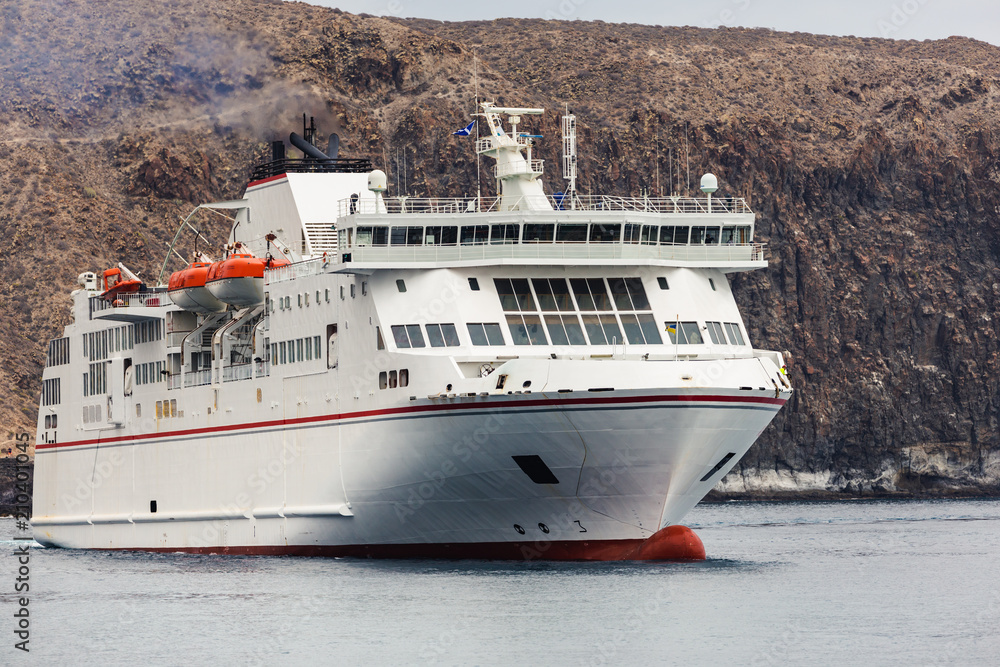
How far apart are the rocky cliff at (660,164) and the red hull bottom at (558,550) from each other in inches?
2236

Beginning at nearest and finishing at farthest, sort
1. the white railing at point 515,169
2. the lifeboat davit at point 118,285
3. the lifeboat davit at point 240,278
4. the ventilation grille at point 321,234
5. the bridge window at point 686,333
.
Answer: the bridge window at point 686,333 → the white railing at point 515,169 → the lifeboat davit at point 240,278 → the ventilation grille at point 321,234 → the lifeboat davit at point 118,285

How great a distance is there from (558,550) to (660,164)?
7547 cm

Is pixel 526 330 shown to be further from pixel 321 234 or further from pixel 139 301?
pixel 139 301

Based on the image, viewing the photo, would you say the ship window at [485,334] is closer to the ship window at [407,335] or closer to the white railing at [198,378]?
the ship window at [407,335]

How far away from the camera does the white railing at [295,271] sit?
42938 mm

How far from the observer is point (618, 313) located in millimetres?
40000

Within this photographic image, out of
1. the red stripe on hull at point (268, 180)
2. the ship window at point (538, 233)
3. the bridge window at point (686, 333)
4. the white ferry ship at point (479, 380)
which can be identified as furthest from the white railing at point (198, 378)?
the bridge window at point (686, 333)

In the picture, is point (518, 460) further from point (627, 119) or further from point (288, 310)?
point (627, 119)

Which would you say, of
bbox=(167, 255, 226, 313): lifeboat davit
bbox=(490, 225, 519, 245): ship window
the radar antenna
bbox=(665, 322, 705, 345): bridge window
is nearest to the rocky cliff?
bbox=(167, 255, 226, 313): lifeboat davit

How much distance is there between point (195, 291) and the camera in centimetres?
4641

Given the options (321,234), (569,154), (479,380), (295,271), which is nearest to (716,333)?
(569,154)

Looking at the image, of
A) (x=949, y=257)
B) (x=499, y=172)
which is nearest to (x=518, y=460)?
(x=499, y=172)

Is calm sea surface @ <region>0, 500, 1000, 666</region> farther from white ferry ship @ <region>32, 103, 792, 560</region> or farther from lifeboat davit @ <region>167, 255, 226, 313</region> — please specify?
lifeboat davit @ <region>167, 255, 226, 313</region>

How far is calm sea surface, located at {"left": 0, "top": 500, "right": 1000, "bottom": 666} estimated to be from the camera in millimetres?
29469
